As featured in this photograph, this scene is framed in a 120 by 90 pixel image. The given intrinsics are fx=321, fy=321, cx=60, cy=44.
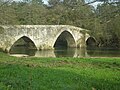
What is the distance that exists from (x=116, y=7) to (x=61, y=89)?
3.15 m

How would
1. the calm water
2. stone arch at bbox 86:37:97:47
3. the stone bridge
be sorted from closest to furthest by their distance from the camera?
the calm water
the stone bridge
stone arch at bbox 86:37:97:47

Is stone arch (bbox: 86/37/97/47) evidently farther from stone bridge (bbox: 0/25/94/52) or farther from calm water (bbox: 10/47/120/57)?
calm water (bbox: 10/47/120/57)

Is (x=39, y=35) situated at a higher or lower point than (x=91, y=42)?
higher

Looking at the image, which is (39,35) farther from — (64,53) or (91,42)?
(91,42)

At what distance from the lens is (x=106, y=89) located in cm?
1018

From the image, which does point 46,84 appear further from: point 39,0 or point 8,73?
point 39,0

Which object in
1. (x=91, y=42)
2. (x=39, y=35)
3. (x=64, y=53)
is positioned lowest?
(x=64, y=53)

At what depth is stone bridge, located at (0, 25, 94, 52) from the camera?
42844 mm

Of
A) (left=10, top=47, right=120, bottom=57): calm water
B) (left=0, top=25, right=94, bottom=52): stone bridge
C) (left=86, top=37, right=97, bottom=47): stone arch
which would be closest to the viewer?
(left=10, top=47, right=120, bottom=57): calm water

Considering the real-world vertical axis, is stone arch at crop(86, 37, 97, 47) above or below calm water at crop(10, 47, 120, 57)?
above

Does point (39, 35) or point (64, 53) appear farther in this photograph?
point (39, 35)

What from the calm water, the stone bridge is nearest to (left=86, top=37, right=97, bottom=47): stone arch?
the stone bridge

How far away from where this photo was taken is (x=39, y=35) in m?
47.2

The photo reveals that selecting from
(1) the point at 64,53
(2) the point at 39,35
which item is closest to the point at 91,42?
(2) the point at 39,35
